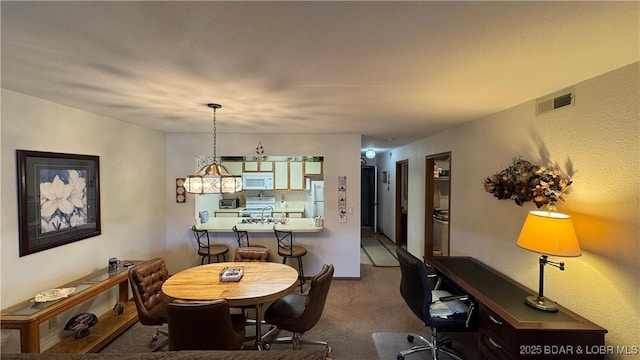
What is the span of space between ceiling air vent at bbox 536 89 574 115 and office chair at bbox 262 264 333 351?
2.26 metres

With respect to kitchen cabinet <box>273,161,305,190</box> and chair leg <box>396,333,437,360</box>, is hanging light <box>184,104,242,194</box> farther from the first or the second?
kitchen cabinet <box>273,161,305,190</box>

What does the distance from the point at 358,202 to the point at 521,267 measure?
2311mm

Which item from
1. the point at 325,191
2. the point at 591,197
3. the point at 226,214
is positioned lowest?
the point at 226,214

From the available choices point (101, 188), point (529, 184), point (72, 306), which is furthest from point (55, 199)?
point (529, 184)

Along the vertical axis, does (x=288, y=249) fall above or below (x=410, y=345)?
above

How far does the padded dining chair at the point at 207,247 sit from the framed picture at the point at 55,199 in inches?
54.6

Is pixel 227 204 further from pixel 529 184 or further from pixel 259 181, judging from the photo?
pixel 529 184

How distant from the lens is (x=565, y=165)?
203 centimetres

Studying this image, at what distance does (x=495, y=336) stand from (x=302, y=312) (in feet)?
5.10

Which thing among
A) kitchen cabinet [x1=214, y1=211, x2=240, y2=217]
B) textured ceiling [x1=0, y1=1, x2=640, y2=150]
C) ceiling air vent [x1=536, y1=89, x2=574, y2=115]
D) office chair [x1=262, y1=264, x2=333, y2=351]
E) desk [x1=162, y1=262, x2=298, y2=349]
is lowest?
office chair [x1=262, y1=264, x2=333, y2=351]

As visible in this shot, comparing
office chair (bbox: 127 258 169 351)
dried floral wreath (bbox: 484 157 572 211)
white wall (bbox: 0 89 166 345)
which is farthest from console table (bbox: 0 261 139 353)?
dried floral wreath (bbox: 484 157 572 211)

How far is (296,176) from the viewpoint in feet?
18.6

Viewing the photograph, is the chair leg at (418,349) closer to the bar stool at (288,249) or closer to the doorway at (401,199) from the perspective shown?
the bar stool at (288,249)

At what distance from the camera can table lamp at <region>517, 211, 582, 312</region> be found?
1.75 meters
